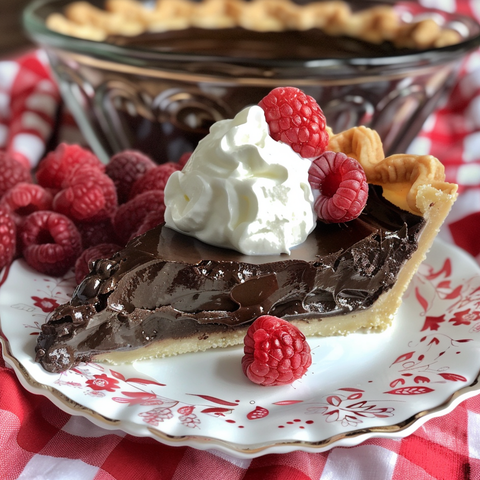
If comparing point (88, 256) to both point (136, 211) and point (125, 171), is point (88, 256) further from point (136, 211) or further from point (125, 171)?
point (125, 171)

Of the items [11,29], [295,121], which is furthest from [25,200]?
[11,29]

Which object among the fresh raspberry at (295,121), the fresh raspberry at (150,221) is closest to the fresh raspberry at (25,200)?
the fresh raspberry at (150,221)

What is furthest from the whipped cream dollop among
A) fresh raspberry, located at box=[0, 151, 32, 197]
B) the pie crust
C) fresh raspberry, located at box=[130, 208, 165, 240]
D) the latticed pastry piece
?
the latticed pastry piece

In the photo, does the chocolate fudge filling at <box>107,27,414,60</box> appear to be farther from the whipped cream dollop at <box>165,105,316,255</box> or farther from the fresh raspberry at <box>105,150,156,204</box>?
the whipped cream dollop at <box>165,105,316,255</box>

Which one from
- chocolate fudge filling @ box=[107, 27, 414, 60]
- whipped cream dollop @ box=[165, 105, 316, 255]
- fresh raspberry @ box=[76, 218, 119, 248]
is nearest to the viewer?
whipped cream dollop @ box=[165, 105, 316, 255]

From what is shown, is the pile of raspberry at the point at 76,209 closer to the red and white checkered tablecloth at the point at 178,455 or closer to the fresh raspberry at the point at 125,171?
the fresh raspberry at the point at 125,171

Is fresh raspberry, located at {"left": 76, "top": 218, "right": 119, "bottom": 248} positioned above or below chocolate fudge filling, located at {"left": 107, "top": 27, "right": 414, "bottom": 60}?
below

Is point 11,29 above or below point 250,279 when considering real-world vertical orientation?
below

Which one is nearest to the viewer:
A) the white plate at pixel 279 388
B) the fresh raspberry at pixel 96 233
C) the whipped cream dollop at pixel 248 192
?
the white plate at pixel 279 388
